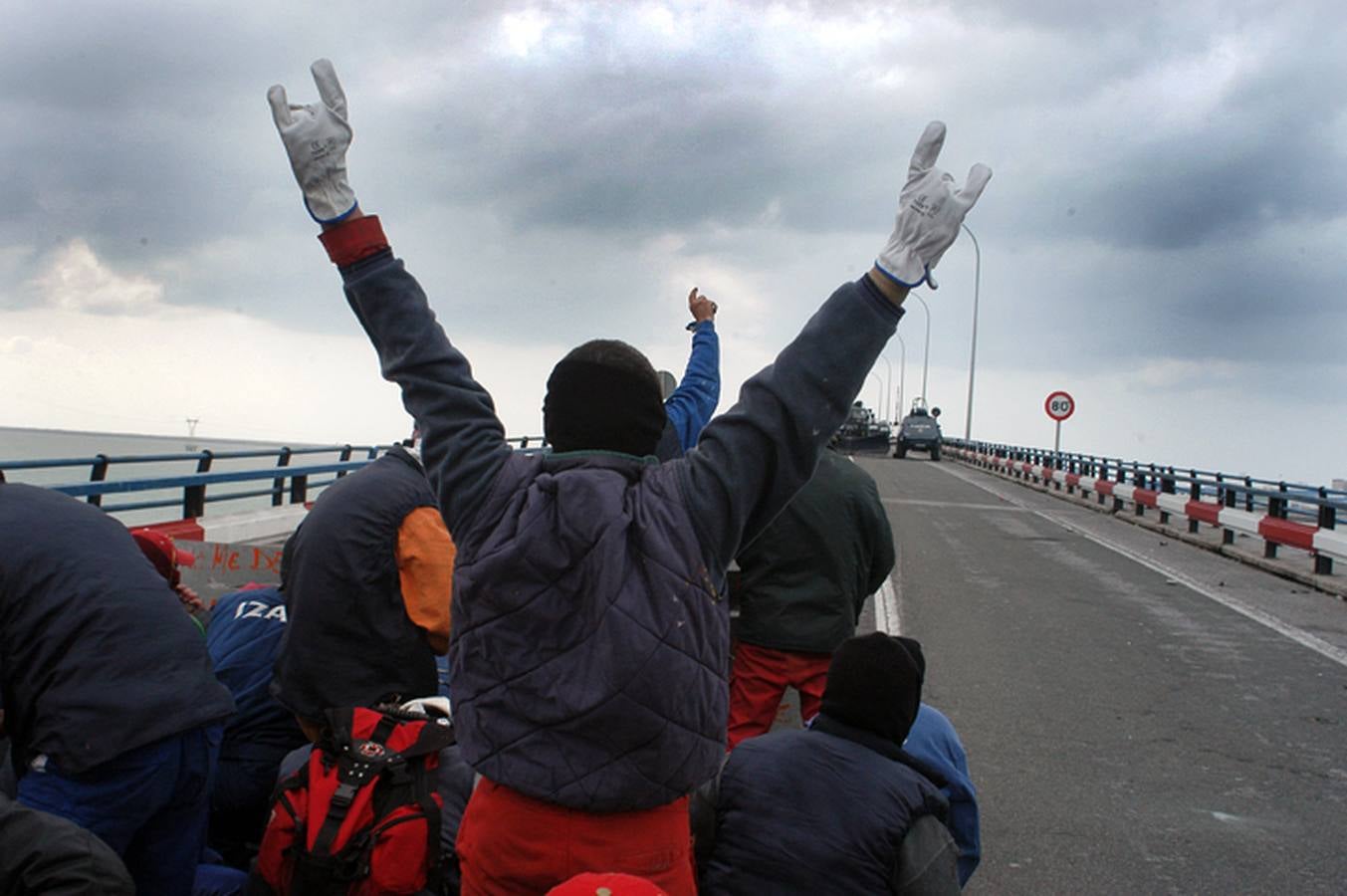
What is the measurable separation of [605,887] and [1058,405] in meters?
35.4

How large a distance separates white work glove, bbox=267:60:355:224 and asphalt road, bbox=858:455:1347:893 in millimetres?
3710

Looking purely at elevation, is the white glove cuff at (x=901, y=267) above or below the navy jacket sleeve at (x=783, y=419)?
above

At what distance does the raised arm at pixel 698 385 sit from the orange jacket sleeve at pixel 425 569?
1.05 m

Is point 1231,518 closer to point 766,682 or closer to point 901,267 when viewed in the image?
point 766,682

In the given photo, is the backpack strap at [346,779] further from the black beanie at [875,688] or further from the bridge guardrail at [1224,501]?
the bridge guardrail at [1224,501]

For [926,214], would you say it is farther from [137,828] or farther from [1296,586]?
[1296,586]

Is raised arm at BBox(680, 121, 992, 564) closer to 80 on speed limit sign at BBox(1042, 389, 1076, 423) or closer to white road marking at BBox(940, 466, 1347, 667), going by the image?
white road marking at BBox(940, 466, 1347, 667)

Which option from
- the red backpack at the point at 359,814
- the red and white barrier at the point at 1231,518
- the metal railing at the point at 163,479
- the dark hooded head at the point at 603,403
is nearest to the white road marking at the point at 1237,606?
the red and white barrier at the point at 1231,518

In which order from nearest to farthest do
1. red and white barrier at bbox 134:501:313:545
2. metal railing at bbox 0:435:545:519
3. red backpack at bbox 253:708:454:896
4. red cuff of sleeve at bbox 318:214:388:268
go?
red cuff of sleeve at bbox 318:214:388:268 < red backpack at bbox 253:708:454:896 < metal railing at bbox 0:435:545:519 < red and white barrier at bbox 134:501:313:545

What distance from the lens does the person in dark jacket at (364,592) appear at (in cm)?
381

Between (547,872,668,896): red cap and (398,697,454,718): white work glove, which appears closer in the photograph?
(547,872,668,896): red cap

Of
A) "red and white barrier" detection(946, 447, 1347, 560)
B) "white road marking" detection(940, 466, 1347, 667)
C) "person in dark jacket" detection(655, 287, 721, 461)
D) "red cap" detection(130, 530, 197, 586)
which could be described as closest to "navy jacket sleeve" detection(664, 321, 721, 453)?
"person in dark jacket" detection(655, 287, 721, 461)

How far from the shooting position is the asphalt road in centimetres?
495

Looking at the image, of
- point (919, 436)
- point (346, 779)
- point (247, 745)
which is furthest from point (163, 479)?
point (919, 436)
